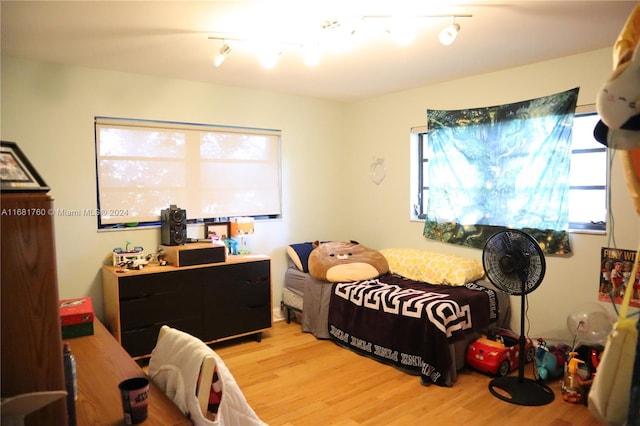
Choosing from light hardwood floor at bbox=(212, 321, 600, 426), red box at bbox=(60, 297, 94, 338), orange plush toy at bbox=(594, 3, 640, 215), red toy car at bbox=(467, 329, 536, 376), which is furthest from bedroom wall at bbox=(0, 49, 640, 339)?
orange plush toy at bbox=(594, 3, 640, 215)

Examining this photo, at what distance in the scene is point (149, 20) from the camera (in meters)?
2.40

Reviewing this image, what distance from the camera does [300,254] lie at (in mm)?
4305

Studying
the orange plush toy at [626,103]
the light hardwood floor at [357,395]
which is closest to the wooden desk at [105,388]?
the light hardwood floor at [357,395]

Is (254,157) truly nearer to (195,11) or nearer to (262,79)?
(262,79)

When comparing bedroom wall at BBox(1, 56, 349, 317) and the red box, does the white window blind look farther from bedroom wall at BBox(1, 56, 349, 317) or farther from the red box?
the red box

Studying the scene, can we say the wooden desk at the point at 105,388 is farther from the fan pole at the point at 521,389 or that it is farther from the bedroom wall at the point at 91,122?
the fan pole at the point at 521,389

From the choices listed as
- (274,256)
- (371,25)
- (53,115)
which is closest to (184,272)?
(274,256)

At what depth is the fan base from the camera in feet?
8.79

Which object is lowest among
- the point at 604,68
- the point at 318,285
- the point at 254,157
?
the point at 318,285

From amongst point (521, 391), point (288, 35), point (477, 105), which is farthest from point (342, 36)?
point (521, 391)

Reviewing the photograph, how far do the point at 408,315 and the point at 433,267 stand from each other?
0.76 m

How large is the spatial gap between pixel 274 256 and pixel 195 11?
2686 millimetres

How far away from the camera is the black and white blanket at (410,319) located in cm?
296

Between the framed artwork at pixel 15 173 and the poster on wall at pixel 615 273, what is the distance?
10.9 feet
